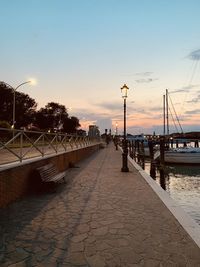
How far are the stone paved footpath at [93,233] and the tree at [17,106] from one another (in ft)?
226

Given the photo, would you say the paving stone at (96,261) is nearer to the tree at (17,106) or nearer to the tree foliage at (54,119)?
the tree at (17,106)

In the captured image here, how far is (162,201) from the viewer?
891 centimetres

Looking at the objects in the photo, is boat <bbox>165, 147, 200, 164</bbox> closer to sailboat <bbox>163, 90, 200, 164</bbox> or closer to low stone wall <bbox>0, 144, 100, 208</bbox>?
sailboat <bbox>163, 90, 200, 164</bbox>

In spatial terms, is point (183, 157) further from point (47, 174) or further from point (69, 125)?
point (69, 125)

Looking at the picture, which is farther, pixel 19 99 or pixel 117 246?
pixel 19 99

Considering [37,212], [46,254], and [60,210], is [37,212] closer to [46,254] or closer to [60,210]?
[60,210]

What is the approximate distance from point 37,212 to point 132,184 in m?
5.25

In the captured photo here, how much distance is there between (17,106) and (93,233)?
7630cm

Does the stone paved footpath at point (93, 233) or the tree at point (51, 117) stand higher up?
the tree at point (51, 117)

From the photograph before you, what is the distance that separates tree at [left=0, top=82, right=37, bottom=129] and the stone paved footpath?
226ft

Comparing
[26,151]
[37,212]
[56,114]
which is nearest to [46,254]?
[37,212]

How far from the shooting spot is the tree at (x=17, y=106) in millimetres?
74875

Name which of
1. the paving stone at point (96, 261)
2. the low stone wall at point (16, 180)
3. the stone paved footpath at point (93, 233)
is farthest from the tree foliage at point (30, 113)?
the paving stone at point (96, 261)

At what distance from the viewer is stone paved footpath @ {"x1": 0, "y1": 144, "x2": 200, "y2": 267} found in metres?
4.83
